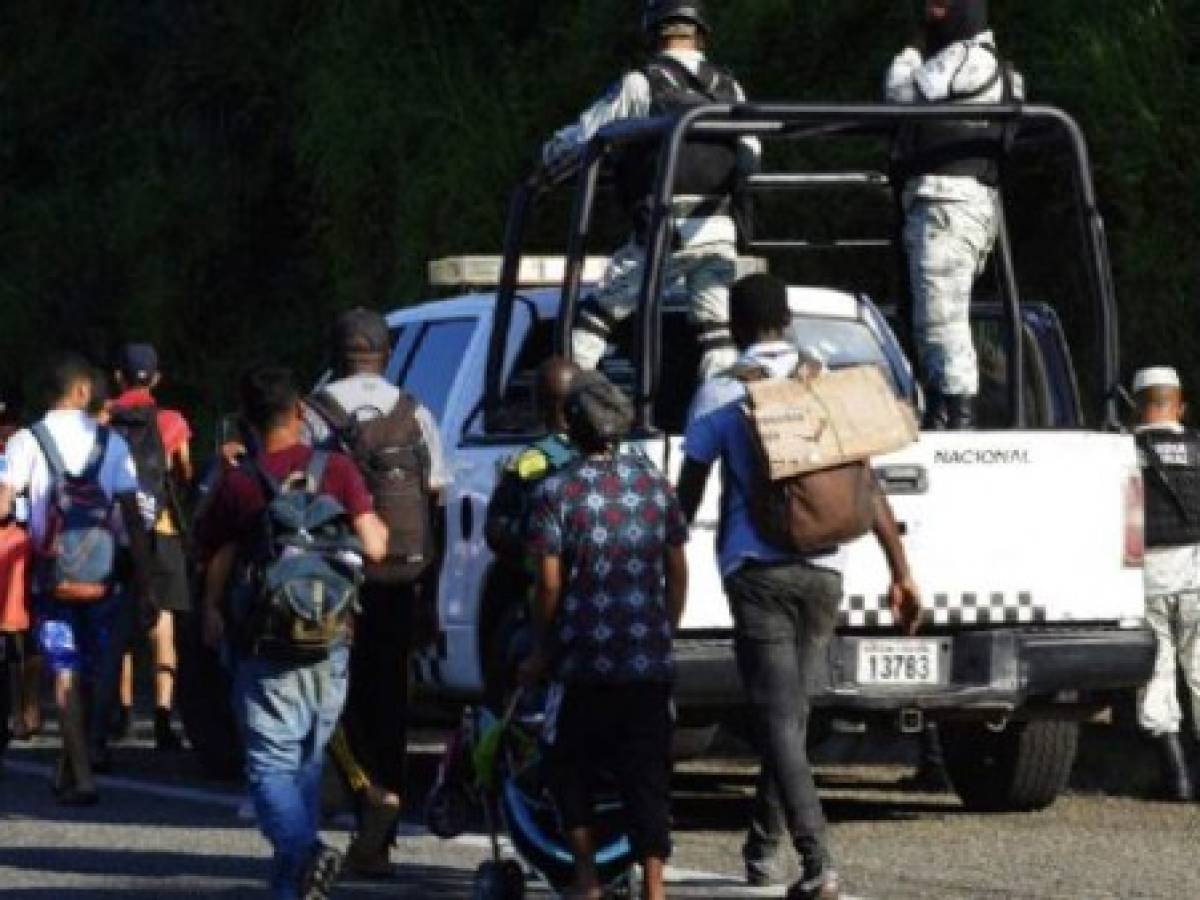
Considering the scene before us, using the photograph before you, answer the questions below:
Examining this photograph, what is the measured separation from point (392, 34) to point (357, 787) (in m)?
10.9

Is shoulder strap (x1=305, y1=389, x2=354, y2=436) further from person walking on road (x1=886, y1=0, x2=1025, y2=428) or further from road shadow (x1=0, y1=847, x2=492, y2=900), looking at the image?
person walking on road (x1=886, y1=0, x2=1025, y2=428)

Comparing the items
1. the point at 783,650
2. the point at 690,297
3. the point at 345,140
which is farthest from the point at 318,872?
the point at 345,140

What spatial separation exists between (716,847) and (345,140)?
997 centimetres

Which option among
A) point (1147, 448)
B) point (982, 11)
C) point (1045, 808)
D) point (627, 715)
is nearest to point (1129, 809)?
point (1045, 808)

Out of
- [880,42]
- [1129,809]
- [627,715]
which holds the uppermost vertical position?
[880,42]

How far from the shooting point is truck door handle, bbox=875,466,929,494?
527 inches

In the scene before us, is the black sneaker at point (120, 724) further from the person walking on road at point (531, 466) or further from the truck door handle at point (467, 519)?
the person walking on road at point (531, 466)

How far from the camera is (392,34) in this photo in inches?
901

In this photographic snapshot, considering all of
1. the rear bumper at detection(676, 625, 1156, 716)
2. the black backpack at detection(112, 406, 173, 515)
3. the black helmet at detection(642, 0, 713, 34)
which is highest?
the black helmet at detection(642, 0, 713, 34)

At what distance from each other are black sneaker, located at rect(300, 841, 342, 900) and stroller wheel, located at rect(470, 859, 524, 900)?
16.5 inches

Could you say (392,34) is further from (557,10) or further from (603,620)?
(603,620)

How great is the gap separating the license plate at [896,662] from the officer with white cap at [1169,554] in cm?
204

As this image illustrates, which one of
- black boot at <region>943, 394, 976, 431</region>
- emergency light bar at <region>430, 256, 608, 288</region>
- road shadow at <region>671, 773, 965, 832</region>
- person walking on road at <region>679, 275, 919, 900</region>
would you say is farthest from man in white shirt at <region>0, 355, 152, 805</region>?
person walking on road at <region>679, 275, 919, 900</region>

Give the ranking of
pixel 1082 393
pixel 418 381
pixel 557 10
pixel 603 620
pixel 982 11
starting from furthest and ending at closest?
pixel 557 10
pixel 1082 393
pixel 418 381
pixel 982 11
pixel 603 620
